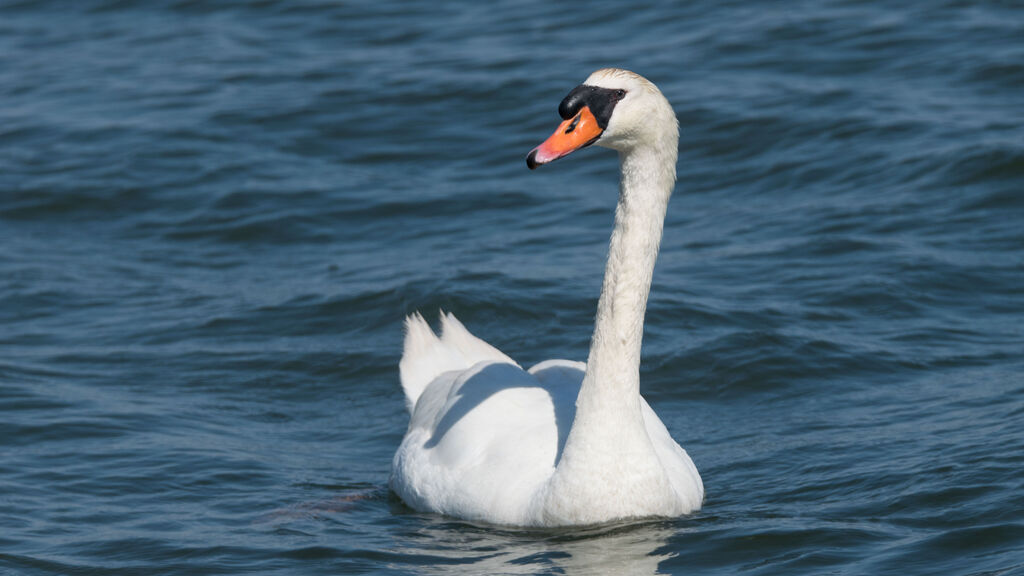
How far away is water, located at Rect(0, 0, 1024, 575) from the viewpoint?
705 centimetres

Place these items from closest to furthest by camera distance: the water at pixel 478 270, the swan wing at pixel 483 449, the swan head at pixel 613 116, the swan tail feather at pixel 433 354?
the swan head at pixel 613 116
the swan wing at pixel 483 449
the water at pixel 478 270
the swan tail feather at pixel 433 354

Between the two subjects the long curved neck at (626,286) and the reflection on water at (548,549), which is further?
the long curved neck at (626,286)

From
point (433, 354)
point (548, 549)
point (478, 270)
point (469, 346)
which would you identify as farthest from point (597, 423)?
point (478, 270)

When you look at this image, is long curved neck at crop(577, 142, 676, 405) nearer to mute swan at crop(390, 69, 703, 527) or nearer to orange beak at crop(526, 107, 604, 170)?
mute swan at crop(390, 69, 703, 527)

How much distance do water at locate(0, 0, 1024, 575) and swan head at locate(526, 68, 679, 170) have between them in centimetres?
167

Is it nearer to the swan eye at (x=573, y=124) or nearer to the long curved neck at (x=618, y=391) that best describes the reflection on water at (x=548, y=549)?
the long curved neck at (x=618, y=391)

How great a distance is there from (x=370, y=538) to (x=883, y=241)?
18.2 feet

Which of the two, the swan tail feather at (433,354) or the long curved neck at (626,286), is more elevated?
the long curved neck at (626,286)

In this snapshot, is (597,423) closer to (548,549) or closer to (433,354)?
(548,549)

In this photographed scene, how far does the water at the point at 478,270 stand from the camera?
705 centimetres

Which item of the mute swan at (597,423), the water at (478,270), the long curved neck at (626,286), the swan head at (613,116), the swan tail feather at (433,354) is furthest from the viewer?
the swan tail feather at (433,354)

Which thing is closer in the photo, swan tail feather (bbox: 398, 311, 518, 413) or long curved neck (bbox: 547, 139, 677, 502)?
long curved neck (bbox: 547, 139, 677, 502)

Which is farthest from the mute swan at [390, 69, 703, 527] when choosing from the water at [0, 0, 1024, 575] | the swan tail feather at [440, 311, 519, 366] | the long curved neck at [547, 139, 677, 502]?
the swan tail feather at [440, 311, 519, 366]

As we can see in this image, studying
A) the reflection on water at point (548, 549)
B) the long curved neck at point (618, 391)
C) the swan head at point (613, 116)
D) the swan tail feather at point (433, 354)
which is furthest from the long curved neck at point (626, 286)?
the swan tail feather at point (433, 354)
